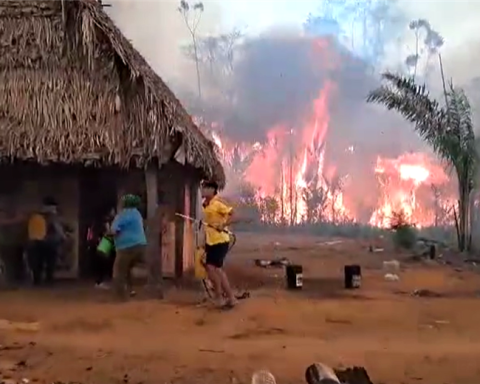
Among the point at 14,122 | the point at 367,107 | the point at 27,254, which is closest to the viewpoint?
the point at 14,122

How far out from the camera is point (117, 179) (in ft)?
40.3

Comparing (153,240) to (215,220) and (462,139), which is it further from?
(462,139)

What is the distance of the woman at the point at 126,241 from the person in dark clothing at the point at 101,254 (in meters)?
1.15

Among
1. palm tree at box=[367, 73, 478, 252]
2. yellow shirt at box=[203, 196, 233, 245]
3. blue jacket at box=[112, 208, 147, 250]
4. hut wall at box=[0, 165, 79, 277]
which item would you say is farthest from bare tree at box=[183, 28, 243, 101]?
yellow shirt at box=[203, 196, 233, 245]

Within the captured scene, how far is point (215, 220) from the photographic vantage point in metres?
8.89

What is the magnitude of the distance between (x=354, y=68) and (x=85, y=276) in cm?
1732

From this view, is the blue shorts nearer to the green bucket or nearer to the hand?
the hand

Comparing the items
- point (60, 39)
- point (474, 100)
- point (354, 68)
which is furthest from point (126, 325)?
point (354, 68)

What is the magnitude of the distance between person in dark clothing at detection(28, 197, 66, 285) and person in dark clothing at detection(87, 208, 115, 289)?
1.78 ft

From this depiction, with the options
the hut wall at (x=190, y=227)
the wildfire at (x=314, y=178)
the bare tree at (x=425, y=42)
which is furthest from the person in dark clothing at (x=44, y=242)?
the bare tree at (x=425, y=42)

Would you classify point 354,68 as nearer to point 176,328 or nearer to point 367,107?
point 367,107

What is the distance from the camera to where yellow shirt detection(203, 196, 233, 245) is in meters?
8.87

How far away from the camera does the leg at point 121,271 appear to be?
954cm

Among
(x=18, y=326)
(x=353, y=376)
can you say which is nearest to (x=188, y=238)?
(x=18, y=326)
